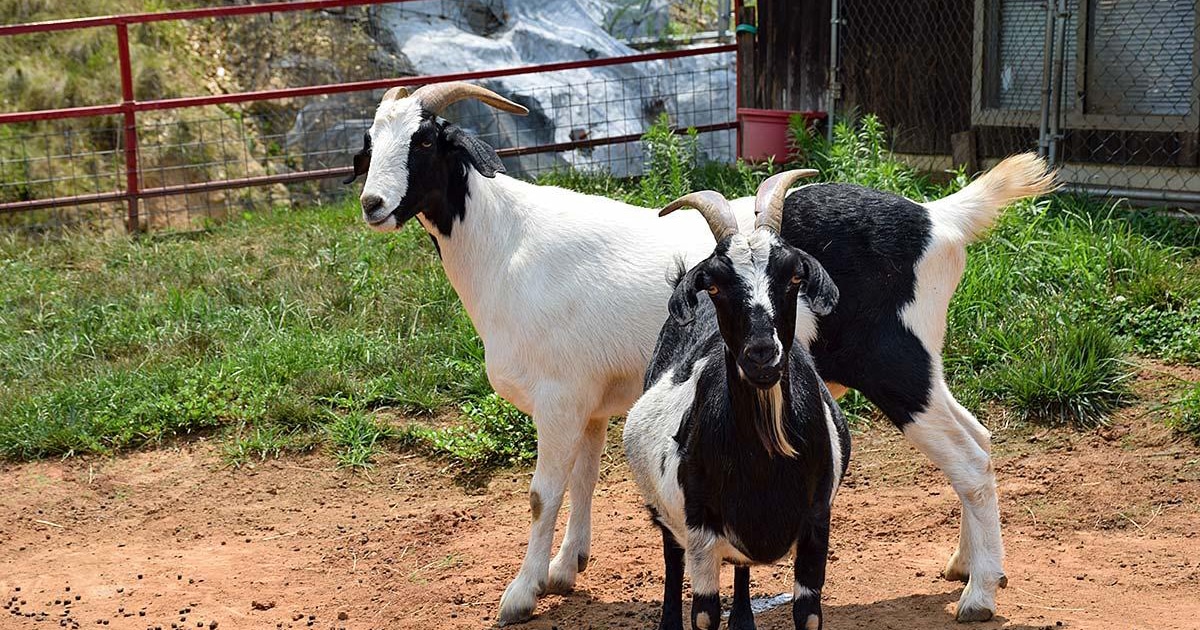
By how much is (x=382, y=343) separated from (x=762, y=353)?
4304 millimetres

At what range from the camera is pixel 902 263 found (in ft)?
13.9

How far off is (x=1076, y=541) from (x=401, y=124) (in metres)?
3.11

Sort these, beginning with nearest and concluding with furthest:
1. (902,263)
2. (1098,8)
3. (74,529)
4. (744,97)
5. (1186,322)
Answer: (902,263), (74,529), (1186,322), (1098,8), (744,97)

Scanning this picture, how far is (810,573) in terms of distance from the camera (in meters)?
3.48

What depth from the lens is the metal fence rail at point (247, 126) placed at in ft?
31.8

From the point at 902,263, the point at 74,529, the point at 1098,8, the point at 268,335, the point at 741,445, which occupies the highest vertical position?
the point at 1098,8

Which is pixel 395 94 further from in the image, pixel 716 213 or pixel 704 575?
pixel 704 575

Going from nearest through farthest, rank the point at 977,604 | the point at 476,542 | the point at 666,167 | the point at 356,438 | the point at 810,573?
the point at 810,573 < the point at 977,604 < the point at 476,542 < the point at 356,438 < the point at 666,167

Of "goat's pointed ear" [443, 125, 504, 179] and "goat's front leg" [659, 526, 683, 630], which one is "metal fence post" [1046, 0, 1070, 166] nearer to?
"goat's pointed ear" [443, 125, 504, 179]

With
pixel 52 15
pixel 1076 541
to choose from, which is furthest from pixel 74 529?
pixel 52 15

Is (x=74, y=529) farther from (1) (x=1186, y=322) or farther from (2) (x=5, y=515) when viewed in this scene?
(1) (x=1186, y=322)

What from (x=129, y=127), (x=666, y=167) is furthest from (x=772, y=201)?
(x=129, y=127)

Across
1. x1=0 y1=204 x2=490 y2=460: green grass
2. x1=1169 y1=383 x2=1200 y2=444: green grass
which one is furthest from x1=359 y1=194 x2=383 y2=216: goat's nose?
x1=1169 y1=383 x2=1200 y2=444: green grass

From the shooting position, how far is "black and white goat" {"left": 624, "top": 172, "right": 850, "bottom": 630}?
3285 mm
